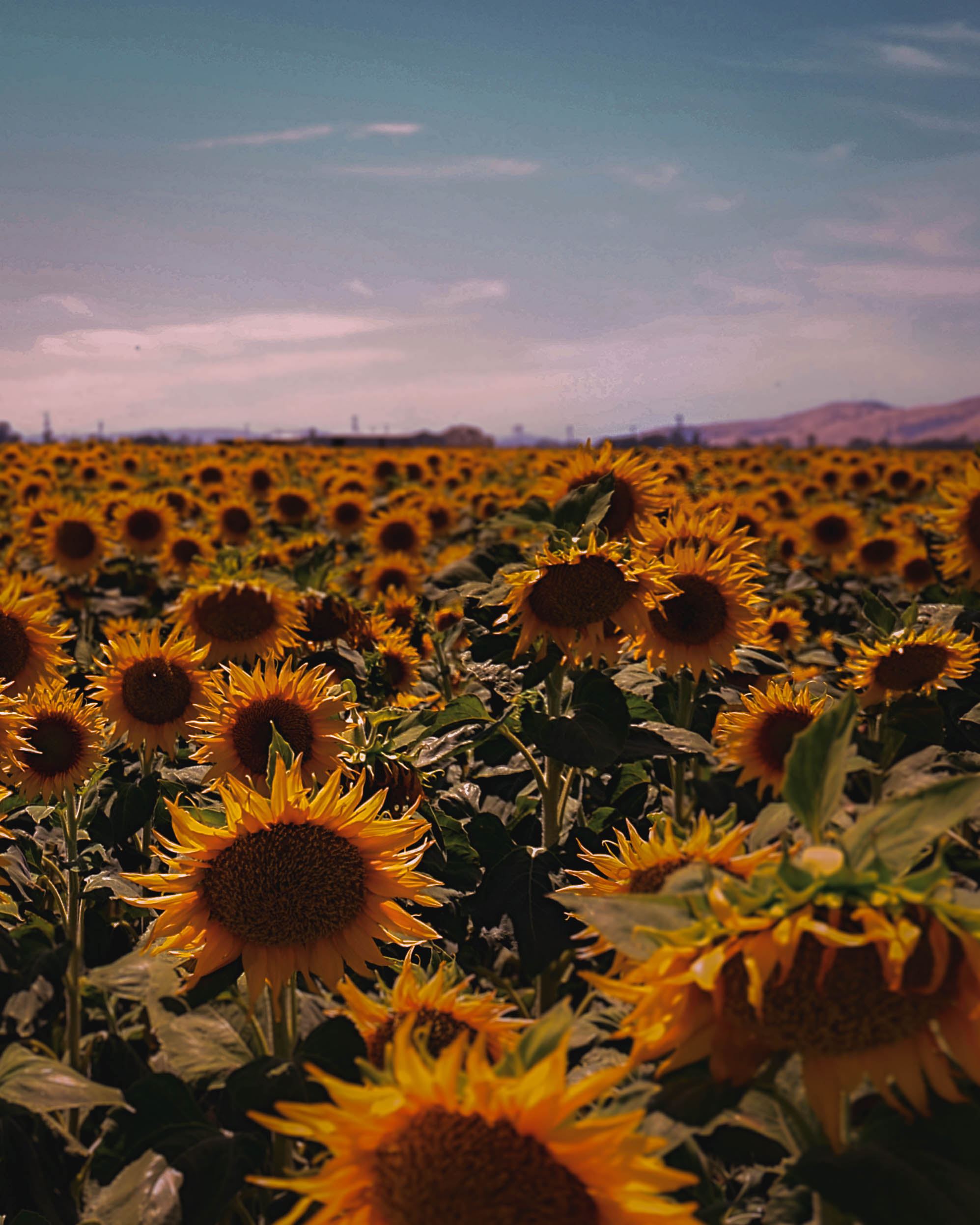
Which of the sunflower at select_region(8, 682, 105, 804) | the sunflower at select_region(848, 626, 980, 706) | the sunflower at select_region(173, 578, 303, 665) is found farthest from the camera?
the sunflower at select_region(173, 578, 303, 665)

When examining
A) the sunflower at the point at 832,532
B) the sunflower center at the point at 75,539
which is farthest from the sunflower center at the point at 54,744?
the sunflower at the point at 832,532

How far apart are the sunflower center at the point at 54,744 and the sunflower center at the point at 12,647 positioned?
1.23ft

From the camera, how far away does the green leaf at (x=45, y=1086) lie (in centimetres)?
147

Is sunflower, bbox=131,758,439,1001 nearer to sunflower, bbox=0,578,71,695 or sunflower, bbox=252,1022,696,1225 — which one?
sunflower, bbox=252,1022,696,1225

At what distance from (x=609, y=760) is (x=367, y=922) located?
2.55 feet

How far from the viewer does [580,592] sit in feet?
7.91

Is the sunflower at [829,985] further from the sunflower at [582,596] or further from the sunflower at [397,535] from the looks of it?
the sunflower at [397,535]

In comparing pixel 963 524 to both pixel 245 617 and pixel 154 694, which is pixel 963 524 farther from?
pixel 154 694

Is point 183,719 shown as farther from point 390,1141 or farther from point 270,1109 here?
point 390,1141

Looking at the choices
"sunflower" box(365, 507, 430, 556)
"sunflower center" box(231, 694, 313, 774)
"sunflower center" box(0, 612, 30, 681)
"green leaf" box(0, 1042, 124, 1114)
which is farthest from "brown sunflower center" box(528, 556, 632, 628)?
"sunflower" box(365, 507, 430, 556)

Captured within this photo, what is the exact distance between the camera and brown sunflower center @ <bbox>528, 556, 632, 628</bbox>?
2.41 metres

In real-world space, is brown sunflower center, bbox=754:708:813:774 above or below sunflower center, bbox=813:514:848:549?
below

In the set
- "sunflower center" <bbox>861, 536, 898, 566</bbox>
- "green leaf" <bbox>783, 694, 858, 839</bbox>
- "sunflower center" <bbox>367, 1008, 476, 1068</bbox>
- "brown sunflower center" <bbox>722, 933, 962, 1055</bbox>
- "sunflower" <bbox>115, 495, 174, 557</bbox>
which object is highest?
"sunflower" <bbox>115, 495, 174, 557</bbox>

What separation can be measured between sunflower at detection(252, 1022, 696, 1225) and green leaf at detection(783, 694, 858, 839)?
0.34m
